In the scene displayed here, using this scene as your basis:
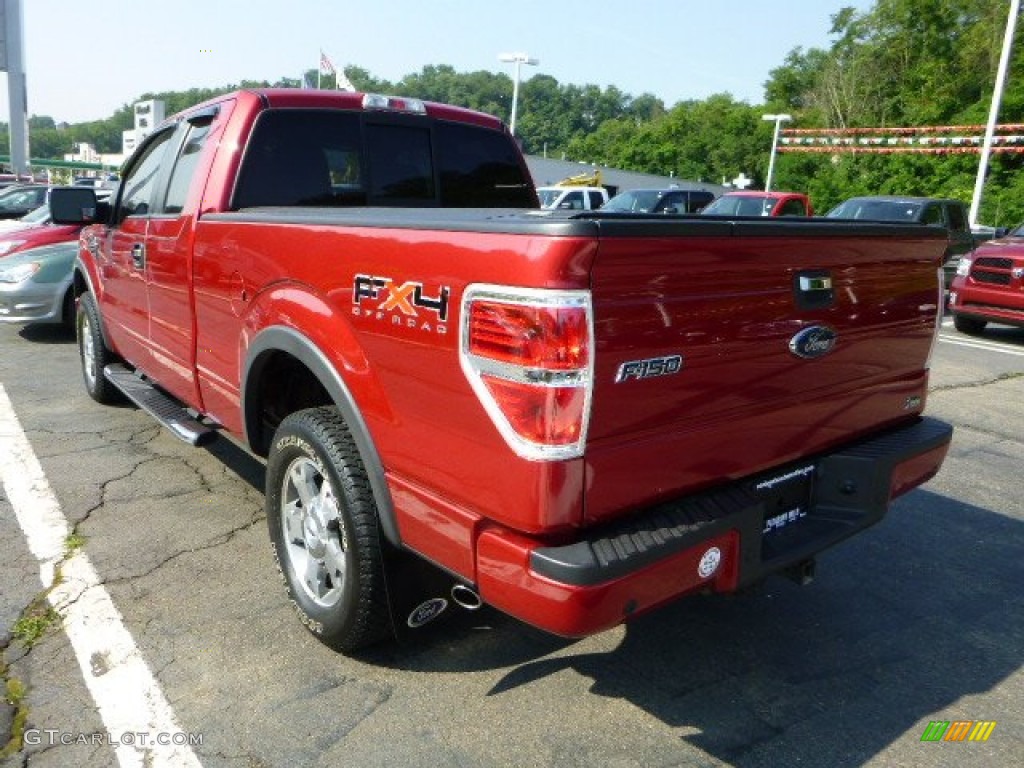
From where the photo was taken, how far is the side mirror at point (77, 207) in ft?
15.5

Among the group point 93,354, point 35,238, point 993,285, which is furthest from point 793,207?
point 93,354

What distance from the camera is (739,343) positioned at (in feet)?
7.63

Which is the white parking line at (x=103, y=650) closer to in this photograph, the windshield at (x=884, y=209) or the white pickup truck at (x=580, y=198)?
the windshield at (x=884, y=209)

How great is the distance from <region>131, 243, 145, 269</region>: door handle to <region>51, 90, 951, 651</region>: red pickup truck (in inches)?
25.1

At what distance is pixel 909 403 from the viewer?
316 centimetres

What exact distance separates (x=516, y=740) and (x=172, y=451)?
3.43 meters

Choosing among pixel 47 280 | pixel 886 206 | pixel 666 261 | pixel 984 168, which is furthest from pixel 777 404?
pixel 984 168

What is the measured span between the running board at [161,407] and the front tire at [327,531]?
80cm

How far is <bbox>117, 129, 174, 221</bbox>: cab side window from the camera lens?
4473 mm

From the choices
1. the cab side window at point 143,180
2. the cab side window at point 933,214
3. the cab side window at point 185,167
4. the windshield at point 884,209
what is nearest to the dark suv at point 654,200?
the windshield at point 884,209

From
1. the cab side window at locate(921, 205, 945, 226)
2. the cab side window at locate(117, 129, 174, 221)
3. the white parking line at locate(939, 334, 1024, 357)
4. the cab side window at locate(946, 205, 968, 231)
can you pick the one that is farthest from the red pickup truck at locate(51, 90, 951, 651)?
the cab side window at locate(946, 205, 968, 231)

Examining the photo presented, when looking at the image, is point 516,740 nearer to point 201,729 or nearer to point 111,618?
point 201,729

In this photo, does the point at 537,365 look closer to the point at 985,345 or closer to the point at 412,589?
the point at 412,589

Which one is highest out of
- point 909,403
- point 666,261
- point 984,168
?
point 984,168
